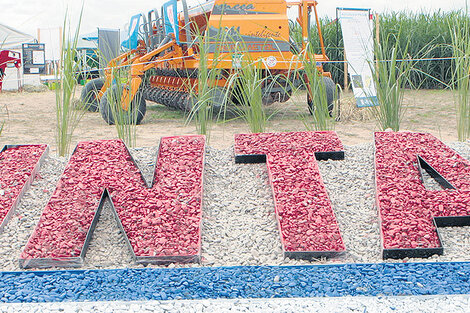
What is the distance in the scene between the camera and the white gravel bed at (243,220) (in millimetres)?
2303

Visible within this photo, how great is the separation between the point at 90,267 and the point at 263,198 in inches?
40.0

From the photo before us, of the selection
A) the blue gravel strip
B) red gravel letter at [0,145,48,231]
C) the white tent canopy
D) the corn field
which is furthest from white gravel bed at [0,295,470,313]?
the white tent canopy

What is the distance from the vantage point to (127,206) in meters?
2.58

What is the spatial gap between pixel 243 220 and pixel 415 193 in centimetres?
90

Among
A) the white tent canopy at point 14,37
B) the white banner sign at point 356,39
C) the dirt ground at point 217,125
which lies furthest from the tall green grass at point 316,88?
the white tent canopy at point 14,37

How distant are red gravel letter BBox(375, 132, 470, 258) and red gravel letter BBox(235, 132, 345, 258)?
0.26 m

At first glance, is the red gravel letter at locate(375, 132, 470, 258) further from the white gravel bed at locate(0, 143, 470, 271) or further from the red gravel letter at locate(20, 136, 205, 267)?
the red gravel letter at locate(20, 136, 205, 267)

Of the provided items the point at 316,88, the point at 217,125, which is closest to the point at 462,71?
the point at 316,88

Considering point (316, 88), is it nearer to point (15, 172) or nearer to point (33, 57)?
point (15, 172)

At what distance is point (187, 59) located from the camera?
A: 6.89 meters

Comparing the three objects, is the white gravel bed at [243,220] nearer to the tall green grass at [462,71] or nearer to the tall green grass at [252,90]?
the tall green grass at [252,90]

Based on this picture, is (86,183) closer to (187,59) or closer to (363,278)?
(363,278)

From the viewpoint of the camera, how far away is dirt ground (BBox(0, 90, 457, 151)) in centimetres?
581

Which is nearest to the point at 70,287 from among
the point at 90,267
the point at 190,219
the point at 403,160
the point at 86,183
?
the point at 90,267
